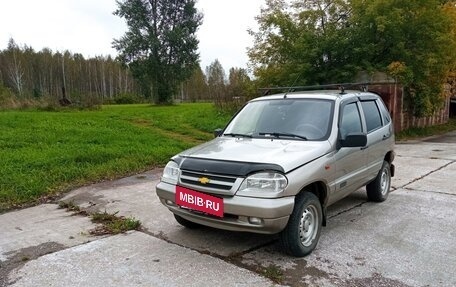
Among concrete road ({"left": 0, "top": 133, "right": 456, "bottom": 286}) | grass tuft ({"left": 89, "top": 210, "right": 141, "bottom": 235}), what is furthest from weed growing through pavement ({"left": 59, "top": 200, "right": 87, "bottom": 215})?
grass tuft ({"left": 89, "top": 210, "right": 141, "bottom": 235})

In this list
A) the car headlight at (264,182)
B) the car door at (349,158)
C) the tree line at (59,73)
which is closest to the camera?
the car headlight at (264,182)

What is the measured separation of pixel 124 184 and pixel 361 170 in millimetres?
4374

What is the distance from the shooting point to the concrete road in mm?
3531

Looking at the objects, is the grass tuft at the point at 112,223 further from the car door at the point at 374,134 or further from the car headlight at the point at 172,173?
the car door at the point at 374,134

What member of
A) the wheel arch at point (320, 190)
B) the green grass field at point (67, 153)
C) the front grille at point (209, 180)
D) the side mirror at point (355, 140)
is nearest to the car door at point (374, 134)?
the side mirror at point (355, 140)

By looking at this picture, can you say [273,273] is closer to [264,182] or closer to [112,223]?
[264,182]

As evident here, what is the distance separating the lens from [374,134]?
552 cm

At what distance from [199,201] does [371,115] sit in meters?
3.17

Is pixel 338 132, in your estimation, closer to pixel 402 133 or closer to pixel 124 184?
pixel 124 184

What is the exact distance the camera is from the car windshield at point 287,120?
181 inches

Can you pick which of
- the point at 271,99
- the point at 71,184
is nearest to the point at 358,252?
the point at 271,99

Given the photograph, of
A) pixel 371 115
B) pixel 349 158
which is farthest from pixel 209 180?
pixel 371 115

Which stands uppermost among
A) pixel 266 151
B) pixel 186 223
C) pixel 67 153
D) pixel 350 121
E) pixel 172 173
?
pixel 350 121

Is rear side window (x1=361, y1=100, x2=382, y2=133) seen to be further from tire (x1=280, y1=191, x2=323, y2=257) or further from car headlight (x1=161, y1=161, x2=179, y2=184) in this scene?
car headlight (x1=161, y1=161, x2=179, y2=184)
